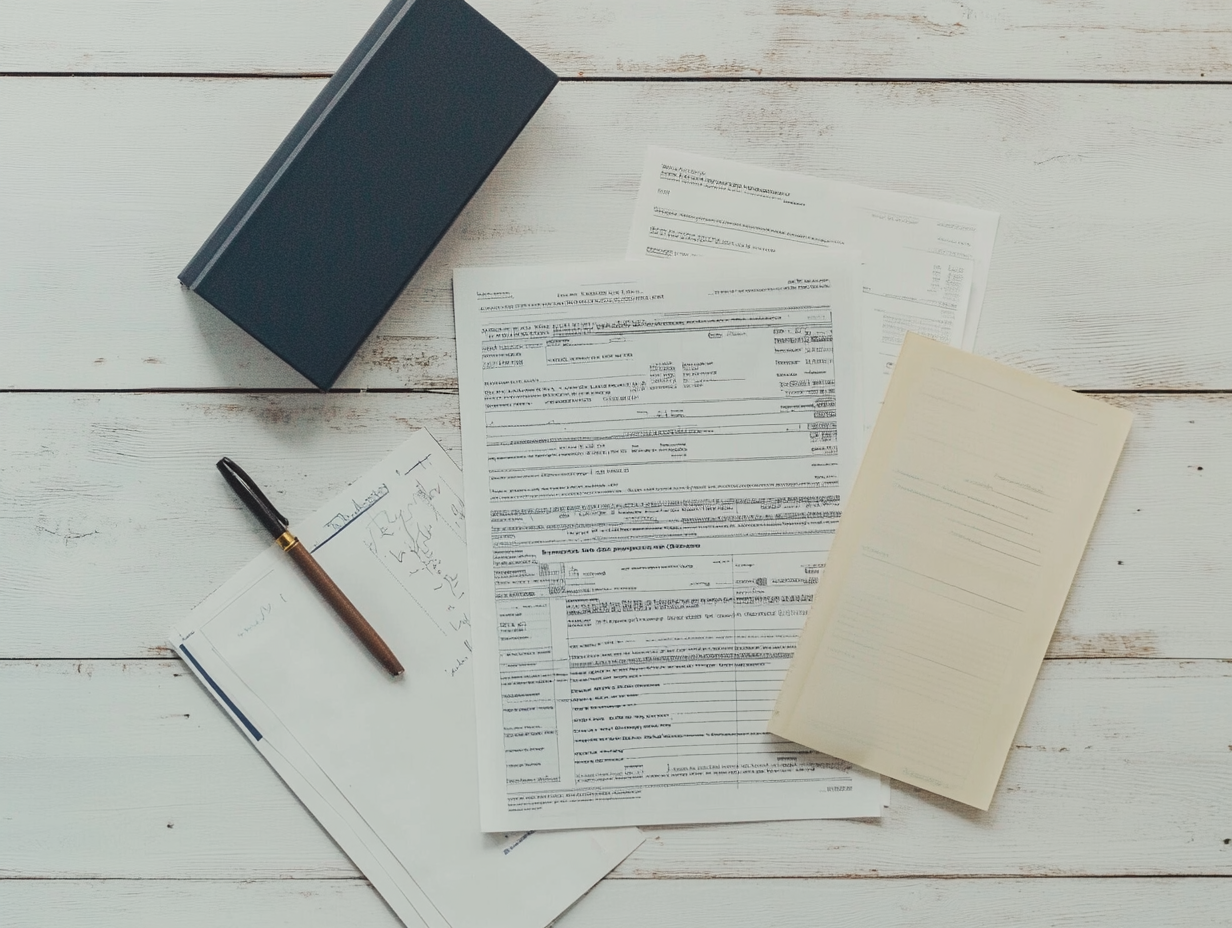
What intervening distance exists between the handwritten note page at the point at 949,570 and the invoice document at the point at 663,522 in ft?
0.08

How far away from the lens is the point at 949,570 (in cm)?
63

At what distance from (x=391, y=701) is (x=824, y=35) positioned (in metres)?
0.56

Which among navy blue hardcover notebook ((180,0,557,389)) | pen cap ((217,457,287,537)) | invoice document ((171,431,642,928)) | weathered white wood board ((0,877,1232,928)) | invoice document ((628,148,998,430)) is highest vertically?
navy blue hardcover notebook ((180,0,557,389))

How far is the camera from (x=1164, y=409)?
2.12ft

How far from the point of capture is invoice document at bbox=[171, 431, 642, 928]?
24.7 inches

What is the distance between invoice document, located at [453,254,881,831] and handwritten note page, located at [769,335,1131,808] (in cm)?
2

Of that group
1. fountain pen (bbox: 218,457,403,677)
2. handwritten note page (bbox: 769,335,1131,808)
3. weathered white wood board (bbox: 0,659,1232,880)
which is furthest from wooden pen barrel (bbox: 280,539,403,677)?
handwritten note page (bbox: 769,335,1131,808)

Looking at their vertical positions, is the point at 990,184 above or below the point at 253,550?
above

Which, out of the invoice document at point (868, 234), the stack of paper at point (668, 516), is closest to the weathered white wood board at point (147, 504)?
the stack of paper at point (668, 516)

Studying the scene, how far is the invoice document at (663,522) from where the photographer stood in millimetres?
638

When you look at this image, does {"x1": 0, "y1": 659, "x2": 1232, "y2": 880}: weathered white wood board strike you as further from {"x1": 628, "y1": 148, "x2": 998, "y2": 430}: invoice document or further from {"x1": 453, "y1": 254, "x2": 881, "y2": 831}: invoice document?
{"x1": 628, "y1": 148, "x2": 998, "y2": 430}: invoice document

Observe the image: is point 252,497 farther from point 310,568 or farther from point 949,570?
point 949,570

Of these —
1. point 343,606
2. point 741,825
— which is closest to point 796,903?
point 741,825

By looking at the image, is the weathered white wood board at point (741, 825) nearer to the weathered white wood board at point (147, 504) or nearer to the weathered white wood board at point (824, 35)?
the weathered white wood board at point (147, 504)
